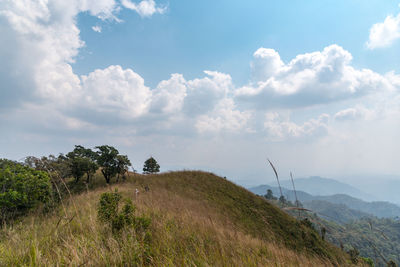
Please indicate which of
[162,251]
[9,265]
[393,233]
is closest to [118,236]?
[162,251]

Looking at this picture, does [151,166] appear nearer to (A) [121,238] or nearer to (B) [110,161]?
(B) [110,161]

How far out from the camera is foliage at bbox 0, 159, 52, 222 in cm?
1009

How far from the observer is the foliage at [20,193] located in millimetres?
10092

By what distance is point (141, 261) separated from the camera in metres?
3.48

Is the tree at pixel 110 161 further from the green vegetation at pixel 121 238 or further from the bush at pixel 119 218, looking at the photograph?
the bush at pixel 119 218

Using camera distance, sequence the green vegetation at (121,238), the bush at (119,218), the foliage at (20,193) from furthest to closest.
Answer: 1. the foliage at (20,193)
2. the bush at (119,218)
3. the green vegetation at (121,238)

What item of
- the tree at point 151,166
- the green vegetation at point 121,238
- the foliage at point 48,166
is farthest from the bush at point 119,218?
the tree at point 151,166

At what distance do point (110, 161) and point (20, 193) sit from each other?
65.2 ft

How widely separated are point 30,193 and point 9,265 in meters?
10.3

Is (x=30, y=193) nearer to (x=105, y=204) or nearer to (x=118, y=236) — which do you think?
(x=105, y=204)

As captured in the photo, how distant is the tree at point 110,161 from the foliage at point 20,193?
17150 millimetres

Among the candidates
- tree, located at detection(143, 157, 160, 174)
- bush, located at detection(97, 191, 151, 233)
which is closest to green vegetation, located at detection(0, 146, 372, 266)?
bush, located at detection(97, 191, 151, 233)

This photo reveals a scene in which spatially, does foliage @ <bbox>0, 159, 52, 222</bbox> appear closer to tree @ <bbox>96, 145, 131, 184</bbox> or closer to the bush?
the bush

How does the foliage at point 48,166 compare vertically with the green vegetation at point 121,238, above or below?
above
